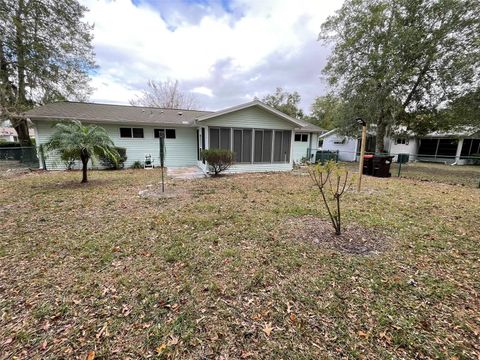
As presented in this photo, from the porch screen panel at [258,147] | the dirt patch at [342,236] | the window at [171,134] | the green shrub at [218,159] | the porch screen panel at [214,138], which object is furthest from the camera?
the window at [171,134]

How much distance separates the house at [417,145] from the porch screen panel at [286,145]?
859 cm

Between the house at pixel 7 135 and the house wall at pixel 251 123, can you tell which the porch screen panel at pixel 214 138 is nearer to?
the house wall at pixel 251 123

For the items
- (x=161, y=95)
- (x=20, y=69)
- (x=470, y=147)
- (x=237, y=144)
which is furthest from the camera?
(x=161, y=95)

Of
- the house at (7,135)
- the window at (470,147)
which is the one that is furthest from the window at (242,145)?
the house at (7,135)

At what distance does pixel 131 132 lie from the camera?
12.6 m

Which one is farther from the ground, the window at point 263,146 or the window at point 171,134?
the window at point 171,134

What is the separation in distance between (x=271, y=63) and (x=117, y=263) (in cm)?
2031

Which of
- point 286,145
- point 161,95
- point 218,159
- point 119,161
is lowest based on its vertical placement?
point 119,161

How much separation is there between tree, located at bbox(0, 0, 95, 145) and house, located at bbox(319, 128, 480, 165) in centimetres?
2031

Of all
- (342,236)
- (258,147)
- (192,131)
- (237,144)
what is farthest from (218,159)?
(342,236)

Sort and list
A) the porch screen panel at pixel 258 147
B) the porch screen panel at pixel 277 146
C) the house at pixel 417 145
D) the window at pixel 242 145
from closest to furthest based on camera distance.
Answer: the window at pixel 242 145, the porch screen panel at pixel 258 147, the porch screen panel at pixel 277 146, the house at pixel 417 145

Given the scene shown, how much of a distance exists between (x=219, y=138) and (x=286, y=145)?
4.03 m

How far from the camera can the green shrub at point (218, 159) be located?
Result: 9.77 metres

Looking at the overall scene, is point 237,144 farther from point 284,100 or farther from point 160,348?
point 284,100
